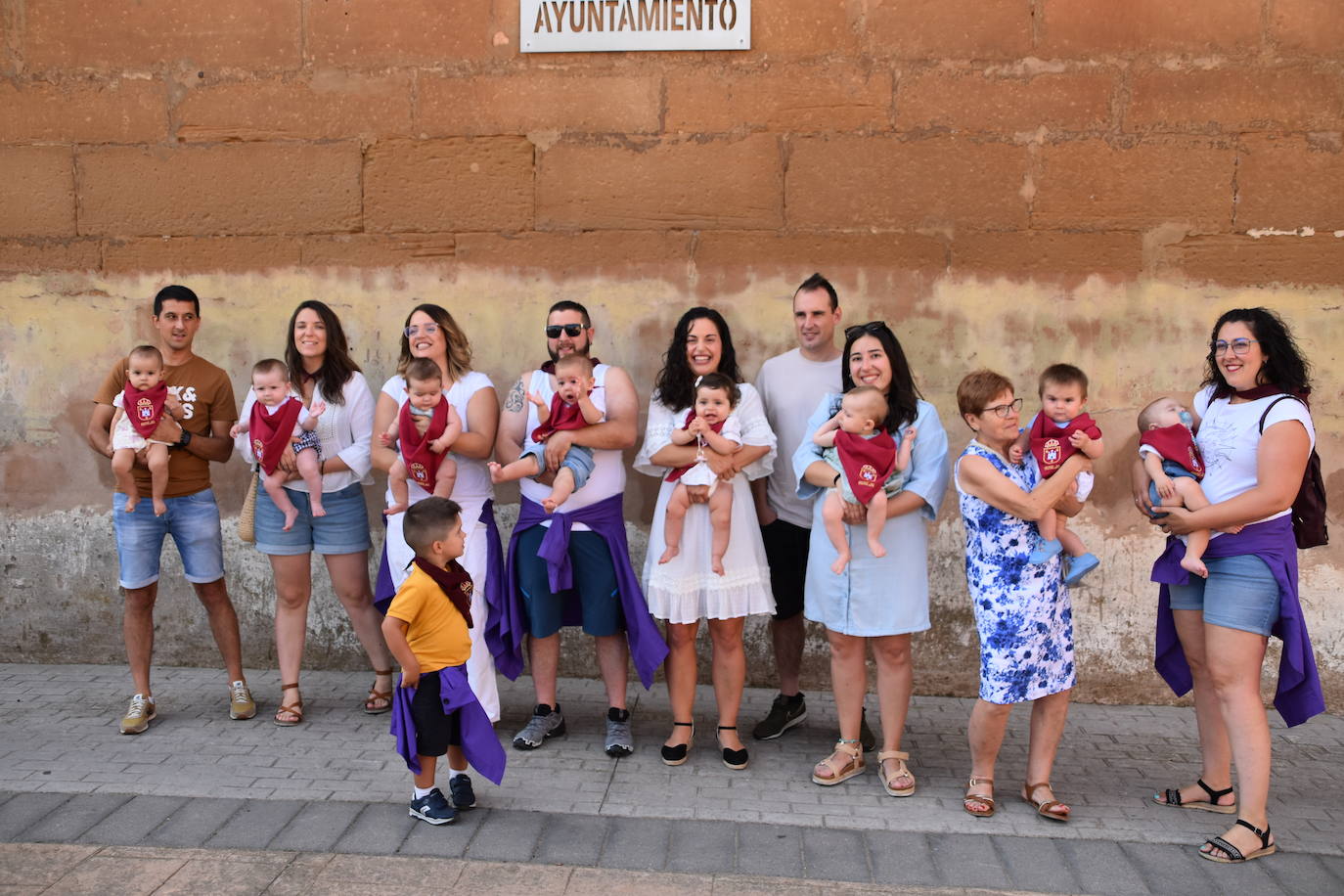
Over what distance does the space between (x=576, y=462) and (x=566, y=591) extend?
585 mm

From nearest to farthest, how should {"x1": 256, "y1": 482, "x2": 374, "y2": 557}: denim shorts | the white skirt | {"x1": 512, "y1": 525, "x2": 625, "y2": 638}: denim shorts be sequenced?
the white skirt
{"x1": 512, "y1": 525, "x2": 625, "y2": 638}: denim shorts
{"x1": 256, "y1": 482, "x2": 374, "y2": 557}: denim shorts

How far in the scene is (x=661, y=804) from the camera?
13.3ft

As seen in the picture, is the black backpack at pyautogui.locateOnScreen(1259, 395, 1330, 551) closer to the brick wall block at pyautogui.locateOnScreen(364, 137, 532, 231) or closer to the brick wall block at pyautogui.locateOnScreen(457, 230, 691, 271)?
the brick wall block at pyautogui.locateOnScreen(457, 230, 691, 271)

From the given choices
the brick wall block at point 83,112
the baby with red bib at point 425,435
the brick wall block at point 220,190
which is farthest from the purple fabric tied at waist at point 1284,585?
the brick wall block at point 83,112

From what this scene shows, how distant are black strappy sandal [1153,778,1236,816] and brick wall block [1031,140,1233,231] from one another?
263 centimetres

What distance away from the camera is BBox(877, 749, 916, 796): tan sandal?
4188mm

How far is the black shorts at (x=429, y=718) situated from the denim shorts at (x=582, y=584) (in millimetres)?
916

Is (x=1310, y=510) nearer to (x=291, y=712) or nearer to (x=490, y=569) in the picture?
(x=490, y=569)

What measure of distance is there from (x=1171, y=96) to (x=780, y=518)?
2.77 metres

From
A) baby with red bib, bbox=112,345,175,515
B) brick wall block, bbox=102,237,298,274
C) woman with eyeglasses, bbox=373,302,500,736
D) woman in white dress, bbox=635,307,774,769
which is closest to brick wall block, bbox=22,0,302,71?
brick wall block, bbox=102,237,298,274

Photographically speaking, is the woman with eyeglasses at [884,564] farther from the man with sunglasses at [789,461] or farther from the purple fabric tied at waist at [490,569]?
the purple fabric tied at waist at [490,569]

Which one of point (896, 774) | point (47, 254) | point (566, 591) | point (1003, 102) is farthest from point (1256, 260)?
point (47, 254)

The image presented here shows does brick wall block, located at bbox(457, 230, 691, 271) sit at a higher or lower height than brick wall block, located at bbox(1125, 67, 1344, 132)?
lower

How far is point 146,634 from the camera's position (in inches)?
199
